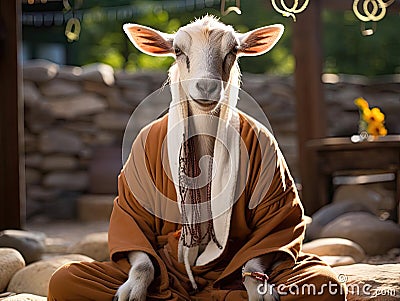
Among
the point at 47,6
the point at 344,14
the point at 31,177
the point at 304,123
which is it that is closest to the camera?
the point at 304,123

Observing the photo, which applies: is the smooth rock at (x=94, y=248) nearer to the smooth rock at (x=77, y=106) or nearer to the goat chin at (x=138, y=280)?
the goat chin at (x=138, y=280)

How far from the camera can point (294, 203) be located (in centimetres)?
263

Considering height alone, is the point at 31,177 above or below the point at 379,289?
below

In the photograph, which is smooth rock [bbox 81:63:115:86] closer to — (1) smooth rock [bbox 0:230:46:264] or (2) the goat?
(1) smooth rock [bbox 0:230:46:264]

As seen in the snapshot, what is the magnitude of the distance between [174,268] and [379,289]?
713 millimetres

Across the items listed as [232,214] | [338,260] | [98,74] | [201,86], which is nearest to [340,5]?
[98,74]

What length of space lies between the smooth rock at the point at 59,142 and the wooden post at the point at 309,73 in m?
2.67

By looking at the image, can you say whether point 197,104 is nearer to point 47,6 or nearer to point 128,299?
point 128,299

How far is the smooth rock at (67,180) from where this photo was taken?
25.2 ft

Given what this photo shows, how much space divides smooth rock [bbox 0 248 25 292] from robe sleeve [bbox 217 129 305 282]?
1216mm

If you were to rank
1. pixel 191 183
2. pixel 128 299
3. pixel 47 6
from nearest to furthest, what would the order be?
pixel 128 299
pixel 191 183
pixel 47 6

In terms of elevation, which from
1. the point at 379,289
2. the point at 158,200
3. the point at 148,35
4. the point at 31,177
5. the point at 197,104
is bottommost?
the point at 31,177

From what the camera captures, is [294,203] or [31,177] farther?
[31,177]

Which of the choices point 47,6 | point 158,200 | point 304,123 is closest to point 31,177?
point 47,6
